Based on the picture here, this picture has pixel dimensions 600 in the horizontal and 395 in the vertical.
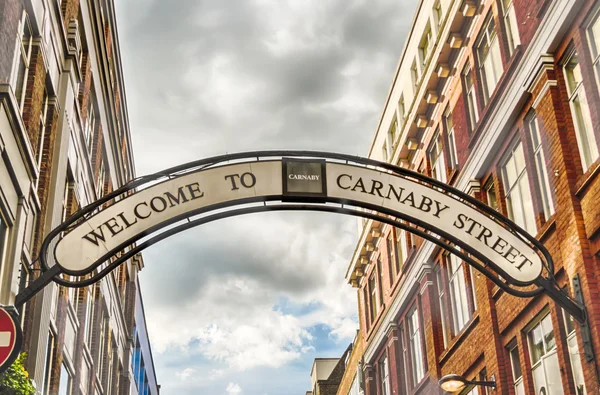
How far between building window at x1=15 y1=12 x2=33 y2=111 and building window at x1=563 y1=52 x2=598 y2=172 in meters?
12.1

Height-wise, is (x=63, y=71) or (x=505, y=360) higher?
(x=63, y=71)

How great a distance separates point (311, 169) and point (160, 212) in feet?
6.46

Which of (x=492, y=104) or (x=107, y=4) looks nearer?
(x=492, y=104)

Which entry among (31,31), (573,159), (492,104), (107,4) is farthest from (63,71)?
(573,159)

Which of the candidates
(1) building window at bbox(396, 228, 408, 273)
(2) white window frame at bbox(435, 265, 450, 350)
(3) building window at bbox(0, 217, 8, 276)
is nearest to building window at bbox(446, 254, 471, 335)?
(2) white window frame at bbox(435, 265, 450, 350)

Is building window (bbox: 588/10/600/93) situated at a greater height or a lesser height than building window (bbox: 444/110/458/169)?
lesser

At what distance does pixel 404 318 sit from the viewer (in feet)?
110

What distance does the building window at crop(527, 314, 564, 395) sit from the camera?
18.1m

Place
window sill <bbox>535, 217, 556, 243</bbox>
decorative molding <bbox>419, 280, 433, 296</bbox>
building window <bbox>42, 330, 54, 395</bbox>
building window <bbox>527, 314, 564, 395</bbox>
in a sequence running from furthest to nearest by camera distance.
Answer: decorative molding <bbox>419, 280, 433, 296</bbox> → building window <bbox>42, 330, 54, 395</bbox> → building window <bbox>527, 314, 564, 395</bbox> → window sill <bbox>535, 217, 556, 243</bbox>

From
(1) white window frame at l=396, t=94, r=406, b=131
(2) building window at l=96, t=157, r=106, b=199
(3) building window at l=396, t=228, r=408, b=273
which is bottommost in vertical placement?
(3) building window at l=396, t=228, r=408, b=273


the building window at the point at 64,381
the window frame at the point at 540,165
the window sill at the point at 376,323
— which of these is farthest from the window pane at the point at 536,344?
the window sill at the point at 376,323

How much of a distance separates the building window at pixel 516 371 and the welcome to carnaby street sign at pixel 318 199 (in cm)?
1104

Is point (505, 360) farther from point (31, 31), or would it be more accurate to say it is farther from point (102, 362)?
point (102, 362)

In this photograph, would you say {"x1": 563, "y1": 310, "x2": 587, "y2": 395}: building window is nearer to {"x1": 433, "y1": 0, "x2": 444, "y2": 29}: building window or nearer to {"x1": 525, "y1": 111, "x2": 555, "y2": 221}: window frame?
{"x1": 525, "y1": 111, "x2": 555, "y2": 221}: window frame
